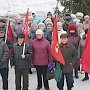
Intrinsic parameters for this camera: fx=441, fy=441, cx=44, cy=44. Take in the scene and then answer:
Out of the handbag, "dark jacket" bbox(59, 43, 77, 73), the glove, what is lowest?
the handbag

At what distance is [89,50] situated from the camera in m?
10.4

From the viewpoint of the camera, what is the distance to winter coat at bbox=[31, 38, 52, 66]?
11234 mm

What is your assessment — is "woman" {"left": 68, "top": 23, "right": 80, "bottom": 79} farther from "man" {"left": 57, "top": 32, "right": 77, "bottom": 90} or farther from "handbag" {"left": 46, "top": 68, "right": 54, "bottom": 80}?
"man" {"left": 57, "top": 32, "right": 77, "bottom": 90}

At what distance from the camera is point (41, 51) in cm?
1123

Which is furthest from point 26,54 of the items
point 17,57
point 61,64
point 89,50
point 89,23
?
point 89,23

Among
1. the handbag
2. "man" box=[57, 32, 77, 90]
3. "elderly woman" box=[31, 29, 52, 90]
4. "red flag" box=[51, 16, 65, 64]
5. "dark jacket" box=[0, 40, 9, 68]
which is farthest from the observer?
"elderly woman" box=[31, 29, 52, 90]

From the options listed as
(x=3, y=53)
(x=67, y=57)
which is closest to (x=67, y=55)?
(x=67, y=57)

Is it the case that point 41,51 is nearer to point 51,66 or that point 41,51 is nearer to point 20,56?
point 51,66

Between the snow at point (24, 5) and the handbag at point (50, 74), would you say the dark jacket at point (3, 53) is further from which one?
the snow at point (24, 5)

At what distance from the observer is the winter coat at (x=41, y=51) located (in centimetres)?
1123

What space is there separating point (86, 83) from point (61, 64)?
1858 mm

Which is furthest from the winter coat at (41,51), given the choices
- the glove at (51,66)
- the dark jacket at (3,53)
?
the dark jacket at (3,53)

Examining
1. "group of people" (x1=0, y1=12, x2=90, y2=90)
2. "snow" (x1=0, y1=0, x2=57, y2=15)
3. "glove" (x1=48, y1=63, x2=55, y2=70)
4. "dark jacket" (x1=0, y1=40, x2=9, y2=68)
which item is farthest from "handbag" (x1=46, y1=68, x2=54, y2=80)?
"snow" (x1=0, y1=0, x2=57, y2=15)

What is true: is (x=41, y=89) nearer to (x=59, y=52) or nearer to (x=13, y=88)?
(x=13, y=88)
